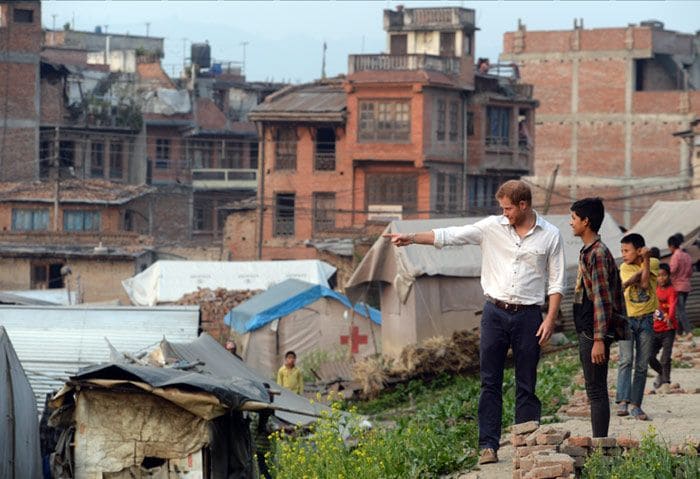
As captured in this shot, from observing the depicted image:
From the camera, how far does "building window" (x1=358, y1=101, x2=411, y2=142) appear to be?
50.3 meters

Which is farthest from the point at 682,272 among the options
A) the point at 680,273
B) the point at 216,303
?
the point at 216,303

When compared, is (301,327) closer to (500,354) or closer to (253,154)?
(500,354)

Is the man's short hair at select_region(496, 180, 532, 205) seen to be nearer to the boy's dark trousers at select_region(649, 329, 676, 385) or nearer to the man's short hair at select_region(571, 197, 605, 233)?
the man's short hair at select_region(571, 197, 605, 233)

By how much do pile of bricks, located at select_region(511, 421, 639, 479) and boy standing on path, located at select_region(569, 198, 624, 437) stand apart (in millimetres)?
361

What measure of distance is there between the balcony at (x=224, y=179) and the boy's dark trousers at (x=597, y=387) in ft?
184

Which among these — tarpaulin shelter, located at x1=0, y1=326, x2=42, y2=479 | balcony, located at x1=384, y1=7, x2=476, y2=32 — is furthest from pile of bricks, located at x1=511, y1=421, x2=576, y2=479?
balcony, located at x1=384, y1=7, x2=476, y2=32

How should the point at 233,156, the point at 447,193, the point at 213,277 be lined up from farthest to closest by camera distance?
the point at 233,156, the point at 447,193, the point at 213,277

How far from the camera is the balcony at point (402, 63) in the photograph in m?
50.2

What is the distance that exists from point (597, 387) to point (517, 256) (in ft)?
3.37

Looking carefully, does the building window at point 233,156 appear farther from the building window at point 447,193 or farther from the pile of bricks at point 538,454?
the pile of bricks at point 538,454

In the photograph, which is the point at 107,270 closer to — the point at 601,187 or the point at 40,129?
the point at 40,129

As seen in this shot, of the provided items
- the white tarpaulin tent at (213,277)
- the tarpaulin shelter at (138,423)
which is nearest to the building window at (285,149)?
the white tarpaulin tent at (213,277)

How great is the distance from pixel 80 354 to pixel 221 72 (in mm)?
52055

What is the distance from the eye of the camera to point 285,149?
53.4 m
